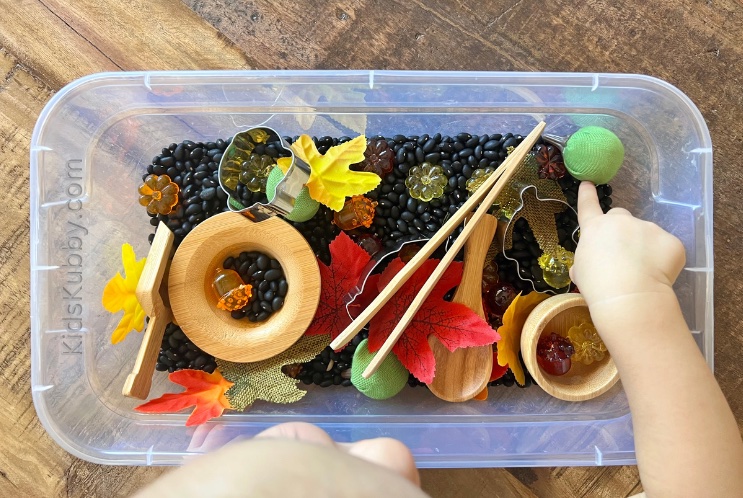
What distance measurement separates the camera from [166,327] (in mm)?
598

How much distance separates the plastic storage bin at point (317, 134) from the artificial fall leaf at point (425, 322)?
0.07m

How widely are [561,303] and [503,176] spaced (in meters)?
0.13

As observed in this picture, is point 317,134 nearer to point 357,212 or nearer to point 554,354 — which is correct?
point 357,212

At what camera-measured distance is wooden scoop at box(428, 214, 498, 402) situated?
1.86 ft

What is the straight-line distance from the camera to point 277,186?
1.78ft

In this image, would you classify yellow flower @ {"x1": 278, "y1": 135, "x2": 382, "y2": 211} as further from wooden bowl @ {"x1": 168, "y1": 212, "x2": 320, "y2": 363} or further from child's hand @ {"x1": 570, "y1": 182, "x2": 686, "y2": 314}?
child's hand @ {"x1": 570, "y1": 182, "x2": 686, "y2": 314}

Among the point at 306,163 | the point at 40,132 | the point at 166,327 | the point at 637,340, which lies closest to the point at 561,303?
the point at 637,340

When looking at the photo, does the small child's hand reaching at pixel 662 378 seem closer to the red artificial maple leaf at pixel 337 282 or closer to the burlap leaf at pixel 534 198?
the burlap leaf at pixel 534 198

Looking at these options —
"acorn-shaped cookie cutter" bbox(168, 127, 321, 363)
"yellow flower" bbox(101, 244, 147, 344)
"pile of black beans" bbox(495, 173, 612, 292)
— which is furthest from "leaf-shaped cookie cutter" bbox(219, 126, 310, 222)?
"pile of black beans" bbox(495, 173, 612, 292)

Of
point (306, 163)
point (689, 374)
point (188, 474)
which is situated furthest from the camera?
point (306, 163)

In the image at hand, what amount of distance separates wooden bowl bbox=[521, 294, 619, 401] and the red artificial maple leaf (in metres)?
0.17

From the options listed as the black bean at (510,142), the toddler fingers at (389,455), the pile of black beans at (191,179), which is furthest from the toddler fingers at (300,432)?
the black bean at (510,142)

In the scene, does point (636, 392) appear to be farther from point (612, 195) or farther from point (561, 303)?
point (612, 195)

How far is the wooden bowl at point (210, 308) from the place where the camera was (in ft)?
1.85
